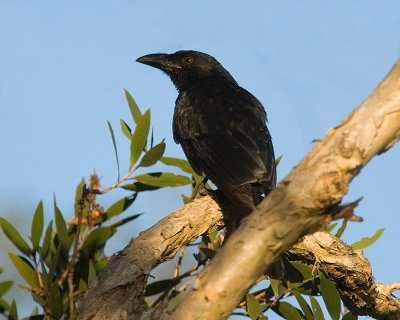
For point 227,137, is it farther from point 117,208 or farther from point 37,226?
point 37,226

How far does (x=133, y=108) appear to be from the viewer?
4566 millimetres

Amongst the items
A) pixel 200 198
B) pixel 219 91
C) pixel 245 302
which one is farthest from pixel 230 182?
pixel 219 91

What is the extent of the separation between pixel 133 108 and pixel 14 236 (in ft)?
4.13

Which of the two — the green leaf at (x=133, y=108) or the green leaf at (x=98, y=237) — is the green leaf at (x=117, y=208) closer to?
the green leaf at (x=98, y=237)

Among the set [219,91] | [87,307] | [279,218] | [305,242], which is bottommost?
[87,307]

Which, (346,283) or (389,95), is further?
(346,283)

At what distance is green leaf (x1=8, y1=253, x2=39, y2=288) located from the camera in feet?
11.5

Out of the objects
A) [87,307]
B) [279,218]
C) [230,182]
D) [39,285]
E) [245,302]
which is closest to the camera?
[279,218]

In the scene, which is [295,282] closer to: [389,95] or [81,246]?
[81,246]

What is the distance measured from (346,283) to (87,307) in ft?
5.21

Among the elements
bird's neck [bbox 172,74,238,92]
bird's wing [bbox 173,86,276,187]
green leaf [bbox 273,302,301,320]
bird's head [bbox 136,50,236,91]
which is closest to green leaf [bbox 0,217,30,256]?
green leaf [bbox 273,302,301,320]

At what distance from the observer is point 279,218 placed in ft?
7.50

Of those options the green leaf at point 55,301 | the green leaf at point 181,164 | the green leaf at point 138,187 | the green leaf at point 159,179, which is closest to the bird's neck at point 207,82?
the green leaf at point 181,164

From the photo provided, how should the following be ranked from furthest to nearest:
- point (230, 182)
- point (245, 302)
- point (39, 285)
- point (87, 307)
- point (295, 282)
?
point (230, 182), point (295, 282), point (245, 302), point (39, 285), point (87, 307)
